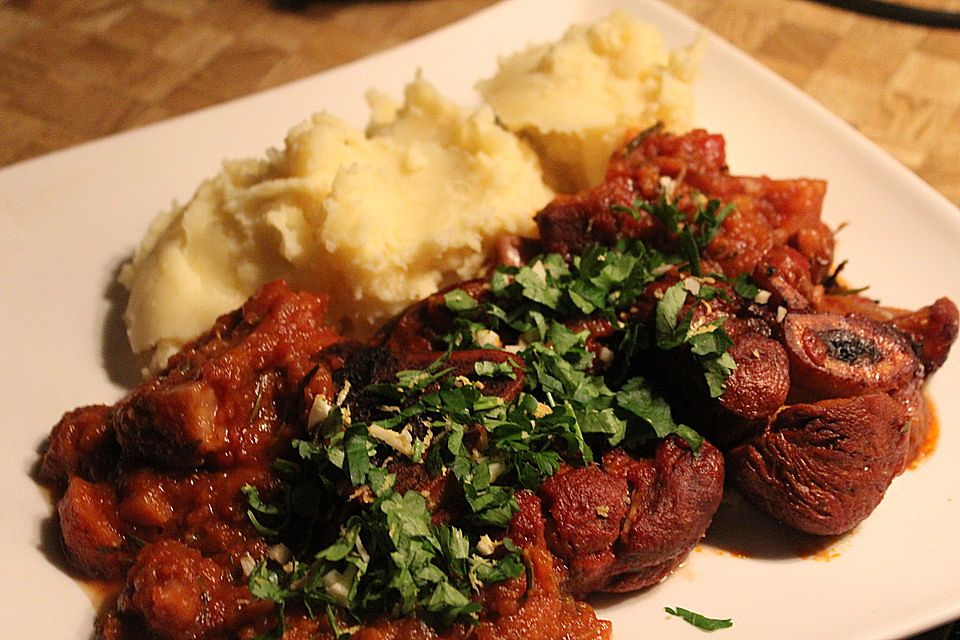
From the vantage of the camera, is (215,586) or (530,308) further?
(530,308)

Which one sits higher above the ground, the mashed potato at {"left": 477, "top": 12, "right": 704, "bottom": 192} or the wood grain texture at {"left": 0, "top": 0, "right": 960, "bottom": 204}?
the mashed potato at {"left": 477, "top": 12, "right": 704, "bottom": 192}

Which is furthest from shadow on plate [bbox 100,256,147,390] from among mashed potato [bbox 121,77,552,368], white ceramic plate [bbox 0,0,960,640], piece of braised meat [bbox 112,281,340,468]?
piece of braised meat [bbox 112,281,340,468]

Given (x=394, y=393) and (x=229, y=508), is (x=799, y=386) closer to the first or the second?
(x=394, y=393)

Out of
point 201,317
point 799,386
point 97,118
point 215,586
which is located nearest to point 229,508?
point 215,586

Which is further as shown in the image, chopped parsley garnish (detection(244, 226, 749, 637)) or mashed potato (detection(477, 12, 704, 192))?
mashed potato (detection(477, 12, 704, 192))

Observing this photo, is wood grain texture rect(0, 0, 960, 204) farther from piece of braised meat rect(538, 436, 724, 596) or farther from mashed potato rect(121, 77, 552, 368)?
piece of braised meat rect(538, 436, 724, 596)

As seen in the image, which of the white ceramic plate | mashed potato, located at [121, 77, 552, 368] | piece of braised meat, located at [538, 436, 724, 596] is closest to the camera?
piece of braised meat, located at [538, 436, 724, 596]
